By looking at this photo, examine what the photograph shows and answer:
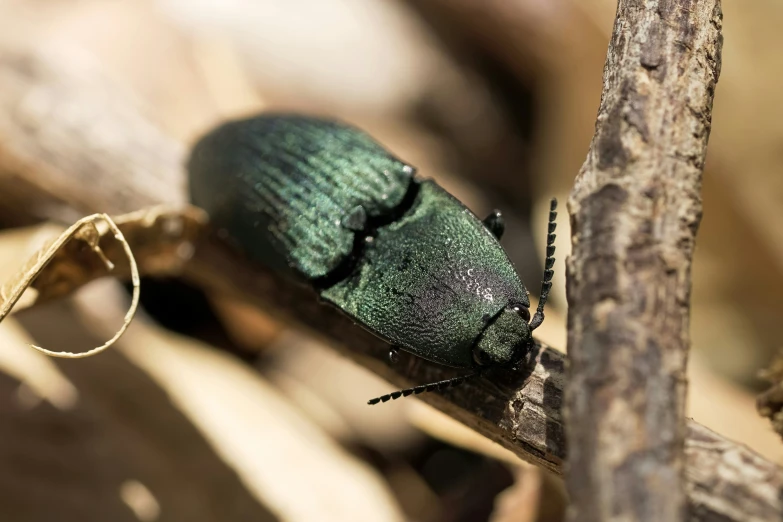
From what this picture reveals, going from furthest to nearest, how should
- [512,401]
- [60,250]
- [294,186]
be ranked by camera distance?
[294,186] → [60,250] → [512,401]

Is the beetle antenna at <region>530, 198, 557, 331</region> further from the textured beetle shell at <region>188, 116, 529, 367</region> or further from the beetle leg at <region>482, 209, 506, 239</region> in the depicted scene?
the beetle leg at <region>482, 209, 506, 239</region>

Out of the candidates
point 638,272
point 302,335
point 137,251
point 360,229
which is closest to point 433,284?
point 360,229

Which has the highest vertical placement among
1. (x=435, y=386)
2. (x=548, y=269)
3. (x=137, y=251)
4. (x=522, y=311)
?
(x=548, y=269)

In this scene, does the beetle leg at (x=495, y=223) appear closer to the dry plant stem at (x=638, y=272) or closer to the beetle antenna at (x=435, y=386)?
the beetle antenna at (x=435, y=386)

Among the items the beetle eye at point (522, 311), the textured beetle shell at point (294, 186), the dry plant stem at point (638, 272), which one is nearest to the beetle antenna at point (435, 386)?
the beetle eye at point (522, 311)

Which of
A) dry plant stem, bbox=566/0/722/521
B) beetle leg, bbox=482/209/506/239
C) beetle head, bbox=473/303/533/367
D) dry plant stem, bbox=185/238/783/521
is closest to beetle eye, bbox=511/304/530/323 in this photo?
beetle head, bbox=473/303/533/367

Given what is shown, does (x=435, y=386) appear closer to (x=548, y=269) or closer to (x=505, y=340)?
(x=505, y=340)
